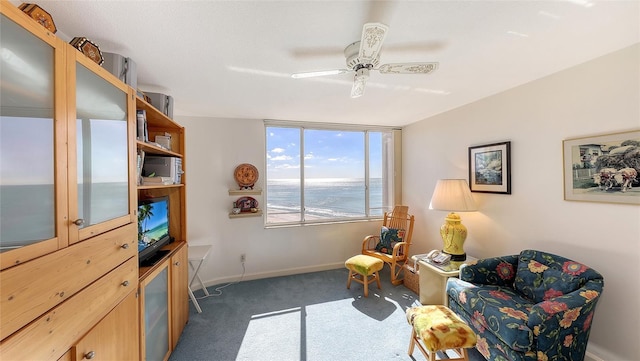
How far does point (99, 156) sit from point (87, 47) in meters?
0.60

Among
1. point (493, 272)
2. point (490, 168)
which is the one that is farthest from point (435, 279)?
point (490, 168)

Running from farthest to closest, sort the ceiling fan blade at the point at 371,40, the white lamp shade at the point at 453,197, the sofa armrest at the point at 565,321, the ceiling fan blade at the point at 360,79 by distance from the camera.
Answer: the white lamp shade at the point at 453,197 < the ceiling fan blade at the point at 360,79 < the sofa armrest at the point at 565,321 < the ceiling fan blade at the point at 371,40

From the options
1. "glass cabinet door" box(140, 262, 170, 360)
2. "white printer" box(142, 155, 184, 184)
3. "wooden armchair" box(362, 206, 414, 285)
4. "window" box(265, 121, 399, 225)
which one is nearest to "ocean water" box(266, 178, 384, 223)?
"window" box(265, 121, 399, 225)

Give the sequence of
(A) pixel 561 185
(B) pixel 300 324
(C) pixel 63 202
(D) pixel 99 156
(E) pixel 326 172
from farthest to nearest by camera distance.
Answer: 1. (E) pixel 326 172
2. (B) pixel 300 324
3. (A) pixel 561 185
4. (D) pixel 99 156
5. (C) pixel 63 202

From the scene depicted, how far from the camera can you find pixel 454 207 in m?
2.52

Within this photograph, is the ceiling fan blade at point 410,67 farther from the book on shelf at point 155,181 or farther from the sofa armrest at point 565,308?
the book on shelf at point 155,181

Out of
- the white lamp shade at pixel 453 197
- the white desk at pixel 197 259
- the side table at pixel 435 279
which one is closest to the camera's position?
the side table at pixel 435 279

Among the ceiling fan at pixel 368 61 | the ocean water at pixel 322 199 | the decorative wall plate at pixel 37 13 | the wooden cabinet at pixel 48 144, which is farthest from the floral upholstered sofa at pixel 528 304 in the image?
the decorative wall plate at pixel 37 13

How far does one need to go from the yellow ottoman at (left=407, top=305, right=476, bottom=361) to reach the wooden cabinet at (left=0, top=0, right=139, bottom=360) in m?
1.92

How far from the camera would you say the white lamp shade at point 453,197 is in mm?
2504

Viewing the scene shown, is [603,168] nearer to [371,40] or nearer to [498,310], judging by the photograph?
[498,310]

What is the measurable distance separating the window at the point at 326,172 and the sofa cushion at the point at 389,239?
60 centimetres

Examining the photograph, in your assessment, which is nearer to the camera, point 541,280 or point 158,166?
point 541,280

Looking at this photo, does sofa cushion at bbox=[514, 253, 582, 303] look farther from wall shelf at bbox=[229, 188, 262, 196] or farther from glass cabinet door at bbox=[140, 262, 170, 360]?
wall shelf at bbox=[229, 188, 262, 196]
